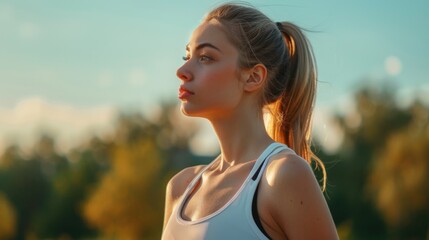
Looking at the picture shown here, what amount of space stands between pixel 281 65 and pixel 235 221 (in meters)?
0.64

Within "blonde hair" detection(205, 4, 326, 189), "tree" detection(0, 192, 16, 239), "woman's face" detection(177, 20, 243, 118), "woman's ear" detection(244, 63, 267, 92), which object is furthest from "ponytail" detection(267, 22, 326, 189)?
"tree" detection(0, 192, 16, 239)

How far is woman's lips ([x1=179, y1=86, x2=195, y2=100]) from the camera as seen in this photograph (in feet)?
8.41

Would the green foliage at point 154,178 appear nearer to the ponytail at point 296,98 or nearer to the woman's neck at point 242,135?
the ponytail at point 296,98

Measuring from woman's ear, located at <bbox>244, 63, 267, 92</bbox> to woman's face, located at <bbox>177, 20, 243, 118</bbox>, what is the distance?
0.03 meters

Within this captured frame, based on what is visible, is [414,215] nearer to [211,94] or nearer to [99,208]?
[99,208]

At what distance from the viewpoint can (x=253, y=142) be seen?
2590mm

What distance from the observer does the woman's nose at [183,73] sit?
256cm

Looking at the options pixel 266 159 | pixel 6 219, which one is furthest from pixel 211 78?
pixel 6 219

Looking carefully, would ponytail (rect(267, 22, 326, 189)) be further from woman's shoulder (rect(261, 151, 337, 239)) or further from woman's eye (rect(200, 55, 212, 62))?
woman's shoulder (rect(261, 151, 337, 239))

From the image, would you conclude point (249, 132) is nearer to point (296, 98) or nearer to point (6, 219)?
point (296, 98)

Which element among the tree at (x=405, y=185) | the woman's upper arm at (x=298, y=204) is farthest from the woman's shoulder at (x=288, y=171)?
the tree at (x=405, y=185)

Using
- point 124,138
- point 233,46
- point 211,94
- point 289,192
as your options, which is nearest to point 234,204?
point 289,192

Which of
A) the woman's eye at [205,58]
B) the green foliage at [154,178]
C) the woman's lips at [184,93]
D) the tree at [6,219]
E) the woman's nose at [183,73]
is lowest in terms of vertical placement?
the tree at [6,219]

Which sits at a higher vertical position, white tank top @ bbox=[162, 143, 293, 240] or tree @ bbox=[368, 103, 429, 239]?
white tank top @ bbox=[162, 143, 293, 240]
